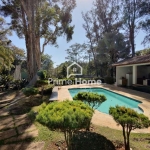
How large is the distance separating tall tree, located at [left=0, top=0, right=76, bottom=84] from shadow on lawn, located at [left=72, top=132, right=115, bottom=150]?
11.4m

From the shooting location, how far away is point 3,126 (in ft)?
16.6

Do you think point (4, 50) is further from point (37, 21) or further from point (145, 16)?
point (145, 16)

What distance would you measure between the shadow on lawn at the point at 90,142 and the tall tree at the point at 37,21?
11.4m

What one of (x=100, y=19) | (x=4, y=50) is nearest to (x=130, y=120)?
(x=4, y=50)

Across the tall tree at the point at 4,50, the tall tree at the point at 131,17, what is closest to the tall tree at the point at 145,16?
the tall tree at the point at 131,17

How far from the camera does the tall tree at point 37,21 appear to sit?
46.9 ft

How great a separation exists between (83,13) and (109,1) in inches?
198

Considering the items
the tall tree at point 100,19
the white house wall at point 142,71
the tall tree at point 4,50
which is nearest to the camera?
the tall tree at point 4,50

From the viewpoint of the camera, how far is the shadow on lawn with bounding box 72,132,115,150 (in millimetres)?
3281

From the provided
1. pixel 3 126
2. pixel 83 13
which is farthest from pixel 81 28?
pixel 3 126

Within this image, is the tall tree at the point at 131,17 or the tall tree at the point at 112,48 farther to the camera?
the tall tree at the point at 112,48

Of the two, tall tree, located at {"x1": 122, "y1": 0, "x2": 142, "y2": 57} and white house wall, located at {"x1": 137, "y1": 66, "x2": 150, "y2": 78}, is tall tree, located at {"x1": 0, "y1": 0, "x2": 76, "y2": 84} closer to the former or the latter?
tall tree, located at {"x1": 122, "y1": 0, "x2": 142, "y2": 57}

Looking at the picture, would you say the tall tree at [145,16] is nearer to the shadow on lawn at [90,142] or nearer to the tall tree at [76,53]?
the tall tree at [76,53]

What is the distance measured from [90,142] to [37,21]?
15.9m
